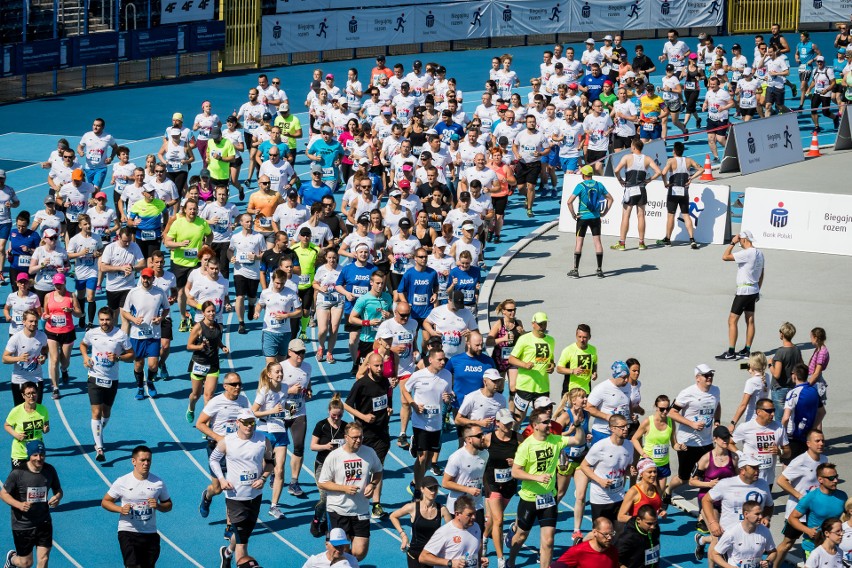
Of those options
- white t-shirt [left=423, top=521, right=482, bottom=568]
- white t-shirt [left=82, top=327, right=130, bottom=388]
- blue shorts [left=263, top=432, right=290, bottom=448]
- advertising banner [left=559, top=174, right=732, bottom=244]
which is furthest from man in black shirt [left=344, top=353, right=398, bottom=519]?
advertising banner [left=559, top=174, right=732, bottom=244]

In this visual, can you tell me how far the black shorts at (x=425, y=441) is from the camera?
14.8m

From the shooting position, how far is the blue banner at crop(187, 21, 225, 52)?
41.5 metres

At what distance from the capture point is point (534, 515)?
1317cm

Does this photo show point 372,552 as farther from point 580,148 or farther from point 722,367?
point 580,148

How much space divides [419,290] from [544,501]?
18.0 feet

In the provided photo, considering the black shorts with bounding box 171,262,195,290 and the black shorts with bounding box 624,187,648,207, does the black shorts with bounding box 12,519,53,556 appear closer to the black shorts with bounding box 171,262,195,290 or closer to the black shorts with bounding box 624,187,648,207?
the black shorts with bounding box 171,262,195,290

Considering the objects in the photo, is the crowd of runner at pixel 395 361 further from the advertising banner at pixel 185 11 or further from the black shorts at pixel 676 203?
the advertising banner at pixel 185 11

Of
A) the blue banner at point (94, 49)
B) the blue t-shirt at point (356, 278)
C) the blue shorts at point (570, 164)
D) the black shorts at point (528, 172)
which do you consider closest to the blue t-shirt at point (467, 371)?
the blue t-shirt at point (356, 278)

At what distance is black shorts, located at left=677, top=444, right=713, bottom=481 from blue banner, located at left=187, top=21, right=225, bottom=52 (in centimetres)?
2978

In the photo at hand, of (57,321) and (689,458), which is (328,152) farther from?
(689,458)

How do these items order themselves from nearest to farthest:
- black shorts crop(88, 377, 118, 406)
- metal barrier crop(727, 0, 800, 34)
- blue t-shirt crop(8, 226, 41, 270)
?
black shorts crop(88, 377, 118, 406) → blue t-shirt crop(8, 226, 41, 270) → metal barrier crop(727, 0, 800, 34)

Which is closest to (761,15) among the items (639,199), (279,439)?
(639,199)

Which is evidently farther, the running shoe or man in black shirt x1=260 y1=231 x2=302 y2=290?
man in black shirt x1=260 y1=231 x2=302 y2=290

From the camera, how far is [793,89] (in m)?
37.5
